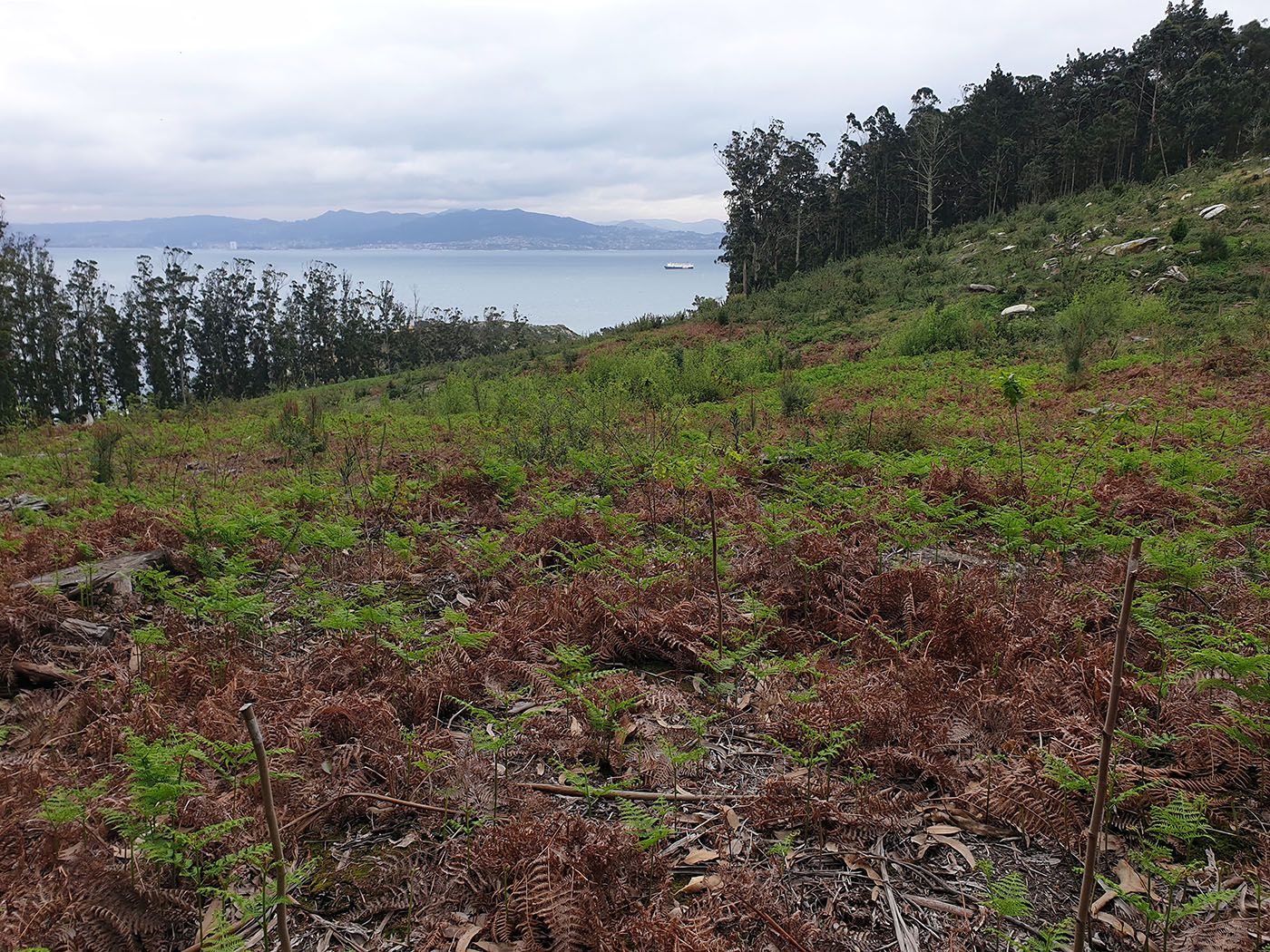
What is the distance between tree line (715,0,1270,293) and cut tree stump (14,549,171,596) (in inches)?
1838

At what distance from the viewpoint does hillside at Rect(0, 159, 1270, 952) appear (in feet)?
7.00

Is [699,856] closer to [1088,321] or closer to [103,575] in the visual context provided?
[103,575]

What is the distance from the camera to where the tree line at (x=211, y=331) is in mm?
45188

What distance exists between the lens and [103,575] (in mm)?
4473

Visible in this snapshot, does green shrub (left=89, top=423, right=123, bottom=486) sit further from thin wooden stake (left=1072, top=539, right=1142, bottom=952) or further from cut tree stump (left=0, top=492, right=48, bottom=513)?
thin wooden stake (left=1072, top=539, right=1142, bottom=952)

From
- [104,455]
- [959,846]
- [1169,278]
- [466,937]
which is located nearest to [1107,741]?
[959,846]

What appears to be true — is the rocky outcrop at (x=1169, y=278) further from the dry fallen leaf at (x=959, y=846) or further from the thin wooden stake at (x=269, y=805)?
the thin wooden stake at (x=269, y=805)

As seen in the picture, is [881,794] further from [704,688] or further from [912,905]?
[704,688]

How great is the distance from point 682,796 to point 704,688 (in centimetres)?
81

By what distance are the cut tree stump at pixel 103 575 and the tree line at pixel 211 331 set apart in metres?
41.8

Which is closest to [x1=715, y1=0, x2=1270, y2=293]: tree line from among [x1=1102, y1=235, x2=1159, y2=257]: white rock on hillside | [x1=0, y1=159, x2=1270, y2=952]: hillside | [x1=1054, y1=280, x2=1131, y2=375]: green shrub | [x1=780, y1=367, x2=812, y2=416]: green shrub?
[x1=1102, y1=235, x2=1159, y2=257]: white rock on hillside

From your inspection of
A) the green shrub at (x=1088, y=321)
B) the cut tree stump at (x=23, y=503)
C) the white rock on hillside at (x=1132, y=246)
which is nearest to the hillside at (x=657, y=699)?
the cut tree stump at (x=23, y=503)

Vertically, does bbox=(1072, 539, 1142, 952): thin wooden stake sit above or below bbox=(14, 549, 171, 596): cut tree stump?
above

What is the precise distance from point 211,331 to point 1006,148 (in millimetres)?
60879
